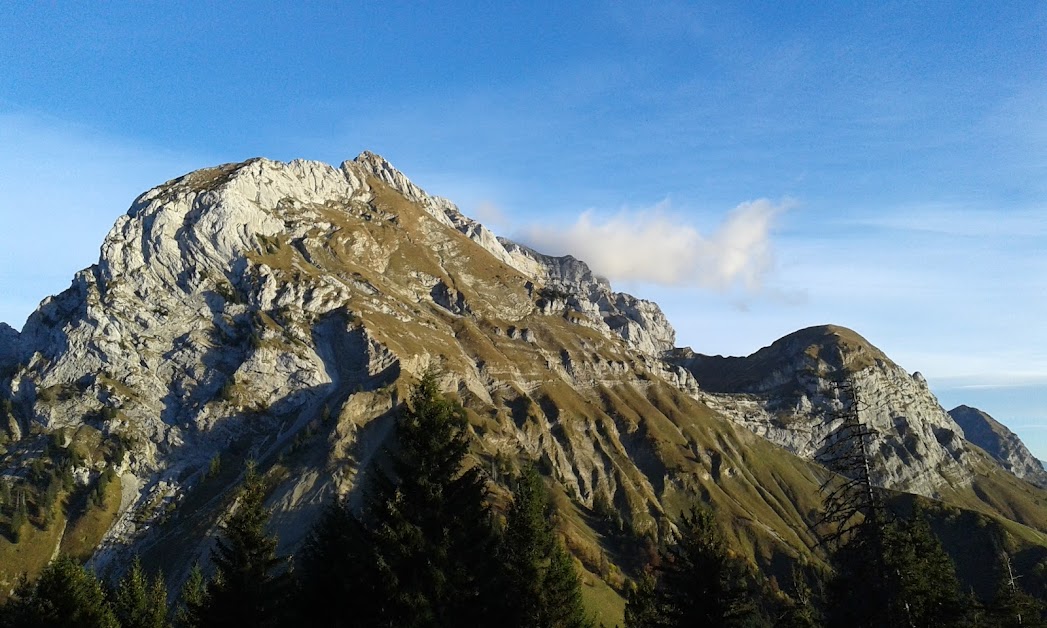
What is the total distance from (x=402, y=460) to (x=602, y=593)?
11998 cm

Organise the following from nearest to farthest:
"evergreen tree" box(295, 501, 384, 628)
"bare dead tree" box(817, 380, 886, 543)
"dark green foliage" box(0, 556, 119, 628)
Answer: "bare dead tree" box(817, 380, 886, 543)
"evergreen tree" box(295, 501, 384, 628)
"dark green foliage" box(0, 556, 119, 628)

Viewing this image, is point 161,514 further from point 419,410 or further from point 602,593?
point 419,410

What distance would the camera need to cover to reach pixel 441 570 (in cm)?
2534

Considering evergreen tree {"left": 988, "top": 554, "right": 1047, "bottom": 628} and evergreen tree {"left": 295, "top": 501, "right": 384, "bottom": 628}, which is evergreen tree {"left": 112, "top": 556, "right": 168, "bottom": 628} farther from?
evergreen tree {"left": 988, "top": 554, "right": 1047, "bottom": 628}

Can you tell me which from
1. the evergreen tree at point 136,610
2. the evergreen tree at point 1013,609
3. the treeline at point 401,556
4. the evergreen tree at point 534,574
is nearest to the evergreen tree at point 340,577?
the treeline at point 401,556

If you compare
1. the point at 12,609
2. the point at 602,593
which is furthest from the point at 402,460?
the point at 602,593

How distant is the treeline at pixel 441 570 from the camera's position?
25203 mm

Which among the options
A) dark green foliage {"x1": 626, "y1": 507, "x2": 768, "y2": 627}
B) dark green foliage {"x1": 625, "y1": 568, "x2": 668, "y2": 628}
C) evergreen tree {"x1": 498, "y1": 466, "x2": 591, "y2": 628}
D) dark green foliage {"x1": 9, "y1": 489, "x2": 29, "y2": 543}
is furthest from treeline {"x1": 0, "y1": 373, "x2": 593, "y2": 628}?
dark green foliage {"x1": 9, "y1": 489, "x2": 29, "y2": 543}

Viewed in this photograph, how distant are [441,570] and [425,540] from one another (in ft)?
4.11

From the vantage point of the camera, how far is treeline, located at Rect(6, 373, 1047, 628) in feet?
82.7

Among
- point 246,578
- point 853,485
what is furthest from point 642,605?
point 246,578

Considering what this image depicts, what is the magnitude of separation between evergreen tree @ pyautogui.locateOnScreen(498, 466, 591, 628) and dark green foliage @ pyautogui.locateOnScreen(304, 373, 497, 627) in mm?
8174

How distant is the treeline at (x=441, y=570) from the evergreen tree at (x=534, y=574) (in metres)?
0.11

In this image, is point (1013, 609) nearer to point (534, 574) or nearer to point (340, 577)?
point (534, 574)
